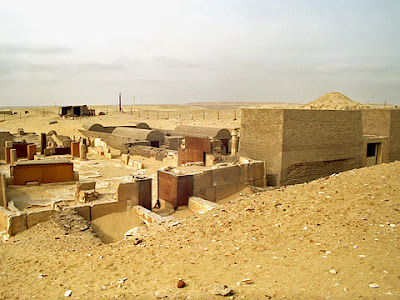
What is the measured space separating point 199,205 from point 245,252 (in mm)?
4364

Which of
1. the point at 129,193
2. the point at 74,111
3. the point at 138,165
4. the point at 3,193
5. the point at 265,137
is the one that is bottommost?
the point at 138,165

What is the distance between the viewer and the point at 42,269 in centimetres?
559

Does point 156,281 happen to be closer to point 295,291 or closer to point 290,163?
point 295,291

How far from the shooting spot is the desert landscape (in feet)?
13.1

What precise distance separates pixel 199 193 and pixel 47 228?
438 cm

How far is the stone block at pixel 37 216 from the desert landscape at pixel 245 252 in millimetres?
176

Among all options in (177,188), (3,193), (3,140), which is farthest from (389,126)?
(3,140)

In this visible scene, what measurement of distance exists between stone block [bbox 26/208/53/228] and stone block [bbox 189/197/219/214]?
12.4 ft

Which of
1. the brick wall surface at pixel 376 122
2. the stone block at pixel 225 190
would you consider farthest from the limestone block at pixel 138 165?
the brick wall surface at pixel 376 122

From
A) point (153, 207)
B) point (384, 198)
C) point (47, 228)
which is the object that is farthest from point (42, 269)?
point (384, 198)

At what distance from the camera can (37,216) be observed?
845 cm

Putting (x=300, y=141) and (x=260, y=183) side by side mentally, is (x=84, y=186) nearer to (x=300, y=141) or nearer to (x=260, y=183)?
(x=260, y=183)

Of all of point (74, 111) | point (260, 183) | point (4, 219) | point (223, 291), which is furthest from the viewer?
point (74, 111)

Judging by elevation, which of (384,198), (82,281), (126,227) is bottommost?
(126,227)
